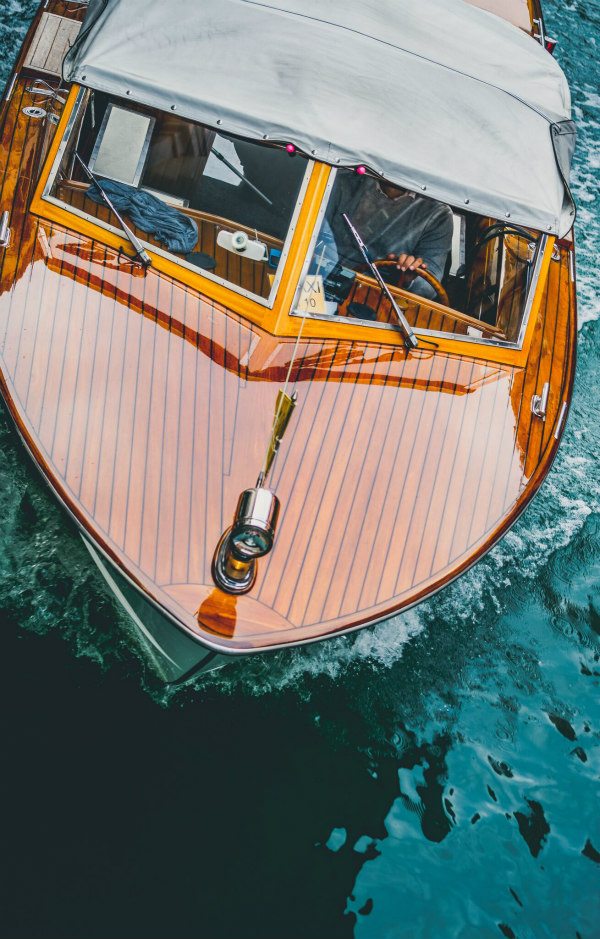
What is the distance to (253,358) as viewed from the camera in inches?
134

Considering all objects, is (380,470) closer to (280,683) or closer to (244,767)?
(280,683)

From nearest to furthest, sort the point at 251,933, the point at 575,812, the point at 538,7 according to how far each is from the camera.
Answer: the point at 251,933 < the point at 575,812 < the point at 538,7

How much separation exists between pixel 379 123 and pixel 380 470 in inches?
60.6

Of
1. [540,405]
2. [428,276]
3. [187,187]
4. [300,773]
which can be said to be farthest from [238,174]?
[300,773]

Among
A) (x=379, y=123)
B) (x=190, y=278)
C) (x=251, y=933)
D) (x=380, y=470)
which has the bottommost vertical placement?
(x=251, y=933)

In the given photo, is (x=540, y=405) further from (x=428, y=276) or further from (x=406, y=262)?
(x=406, y=262)

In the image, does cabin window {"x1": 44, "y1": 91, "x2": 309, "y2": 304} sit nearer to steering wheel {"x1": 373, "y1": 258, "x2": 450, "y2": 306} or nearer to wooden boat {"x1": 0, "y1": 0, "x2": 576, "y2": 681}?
wooden boat {"x1": 0, "y1": 0, "x2": 576, "y2": 681}

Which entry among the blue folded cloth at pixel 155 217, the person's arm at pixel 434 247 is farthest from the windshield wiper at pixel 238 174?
the person's arm at pixel 434 247

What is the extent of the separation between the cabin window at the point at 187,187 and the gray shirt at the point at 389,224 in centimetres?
26

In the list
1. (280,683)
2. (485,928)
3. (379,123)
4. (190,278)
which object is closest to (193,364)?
(190,278)

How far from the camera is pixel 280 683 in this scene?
156 inches

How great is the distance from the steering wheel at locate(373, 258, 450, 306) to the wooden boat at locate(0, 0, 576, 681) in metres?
0.14

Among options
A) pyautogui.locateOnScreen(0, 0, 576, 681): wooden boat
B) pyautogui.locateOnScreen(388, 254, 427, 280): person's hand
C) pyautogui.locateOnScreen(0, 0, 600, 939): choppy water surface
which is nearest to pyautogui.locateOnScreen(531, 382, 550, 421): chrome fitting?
pyautogui.locateOnScreen(0, 0, 576, 681): wooden boat

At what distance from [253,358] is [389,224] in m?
1.27
